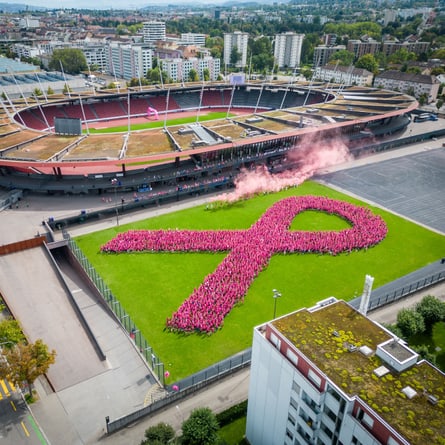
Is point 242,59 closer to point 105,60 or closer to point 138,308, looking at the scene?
point 105,60

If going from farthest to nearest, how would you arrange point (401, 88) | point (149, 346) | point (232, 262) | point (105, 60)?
point (105, 60), point (401, 88), point (232, 262), point (149, 346)

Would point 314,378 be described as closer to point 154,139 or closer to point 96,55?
point 154,139

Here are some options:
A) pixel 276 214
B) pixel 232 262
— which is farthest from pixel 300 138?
pixel 232 262

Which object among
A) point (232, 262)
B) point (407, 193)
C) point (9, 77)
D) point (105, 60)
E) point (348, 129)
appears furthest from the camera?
point (105, 60)

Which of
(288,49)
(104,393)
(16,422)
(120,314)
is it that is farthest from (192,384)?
(288,49)

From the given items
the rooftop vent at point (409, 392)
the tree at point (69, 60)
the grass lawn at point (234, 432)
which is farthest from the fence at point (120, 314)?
the tree at point (69, 60)

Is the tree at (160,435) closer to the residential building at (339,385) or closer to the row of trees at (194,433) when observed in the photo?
the row of trees at (194,433)
